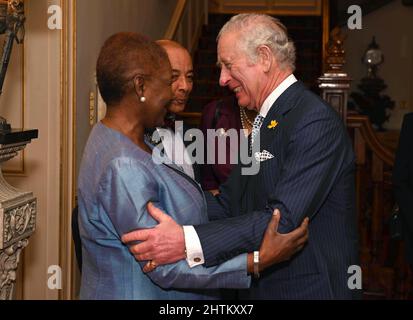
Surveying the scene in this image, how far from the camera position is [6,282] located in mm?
2805

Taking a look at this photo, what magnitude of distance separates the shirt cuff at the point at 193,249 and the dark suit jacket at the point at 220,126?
4.74 ft

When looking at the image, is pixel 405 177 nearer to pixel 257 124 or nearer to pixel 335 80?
pixel 335 80

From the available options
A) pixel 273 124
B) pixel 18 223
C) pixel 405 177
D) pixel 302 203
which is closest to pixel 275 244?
pixel 302 203

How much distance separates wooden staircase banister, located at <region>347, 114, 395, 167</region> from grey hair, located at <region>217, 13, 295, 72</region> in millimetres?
2721

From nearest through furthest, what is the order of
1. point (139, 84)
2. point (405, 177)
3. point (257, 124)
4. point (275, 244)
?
point (139, 84) < point (275, 244) < point (257, 124) < point (405, 177)

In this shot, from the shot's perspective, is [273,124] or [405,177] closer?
[273,124]

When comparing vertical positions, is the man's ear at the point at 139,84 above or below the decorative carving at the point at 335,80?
below

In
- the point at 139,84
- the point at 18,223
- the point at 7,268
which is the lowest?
the point at 7,268

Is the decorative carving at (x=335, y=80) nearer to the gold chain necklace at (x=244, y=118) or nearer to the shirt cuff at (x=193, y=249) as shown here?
the gold chain necklace at (x=244, y=118)

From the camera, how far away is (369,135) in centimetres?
493

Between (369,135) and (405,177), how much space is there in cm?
131

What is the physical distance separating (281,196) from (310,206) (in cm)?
10

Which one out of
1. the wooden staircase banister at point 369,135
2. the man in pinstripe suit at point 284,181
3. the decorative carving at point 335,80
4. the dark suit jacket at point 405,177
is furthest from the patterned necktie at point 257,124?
the wooden staircase banister at point 369,135

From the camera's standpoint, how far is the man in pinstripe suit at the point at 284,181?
197 cm
